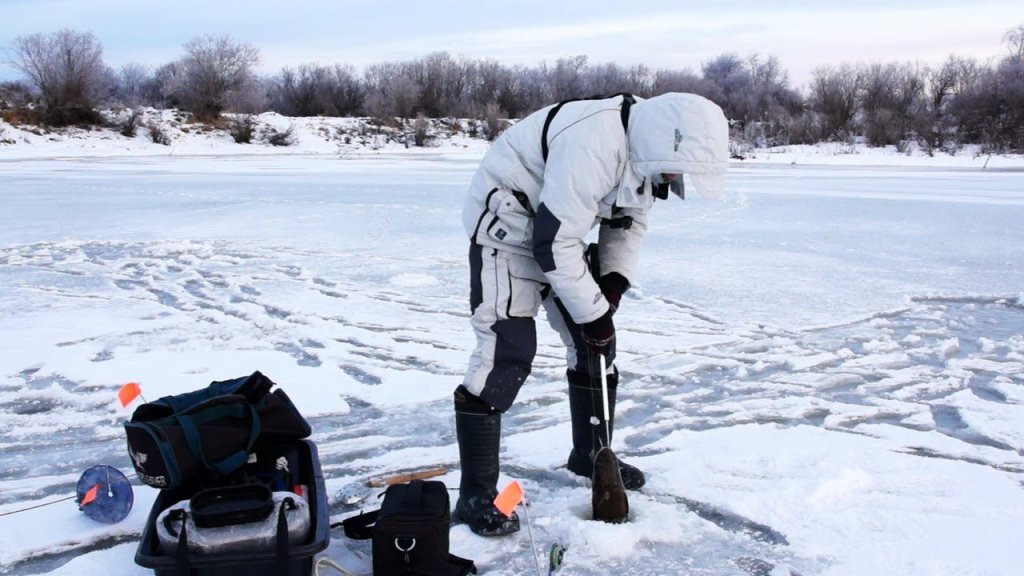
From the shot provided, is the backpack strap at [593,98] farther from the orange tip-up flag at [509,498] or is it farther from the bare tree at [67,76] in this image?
the bare tree at [67,76]

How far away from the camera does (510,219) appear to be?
Result: 9.09 ft

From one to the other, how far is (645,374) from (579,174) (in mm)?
2207

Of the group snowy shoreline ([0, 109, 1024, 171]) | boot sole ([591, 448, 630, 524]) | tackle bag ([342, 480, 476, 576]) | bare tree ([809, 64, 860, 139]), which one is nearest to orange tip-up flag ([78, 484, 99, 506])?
tackle bag ([342, 480, 476, 576])

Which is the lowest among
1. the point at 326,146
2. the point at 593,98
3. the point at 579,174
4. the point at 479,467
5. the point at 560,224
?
the point at 479,467

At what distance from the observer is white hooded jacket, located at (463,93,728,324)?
100 inches

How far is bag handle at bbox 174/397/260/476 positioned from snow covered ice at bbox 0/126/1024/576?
0.37m

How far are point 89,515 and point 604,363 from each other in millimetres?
1789

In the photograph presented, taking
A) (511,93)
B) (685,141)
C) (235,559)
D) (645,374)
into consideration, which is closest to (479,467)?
(235,559)

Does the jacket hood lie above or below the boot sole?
above

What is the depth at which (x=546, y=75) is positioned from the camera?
4569 centimetres

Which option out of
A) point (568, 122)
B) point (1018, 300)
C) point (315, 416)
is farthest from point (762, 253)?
point (568, 122)

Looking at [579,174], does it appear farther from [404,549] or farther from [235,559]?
[235,559]

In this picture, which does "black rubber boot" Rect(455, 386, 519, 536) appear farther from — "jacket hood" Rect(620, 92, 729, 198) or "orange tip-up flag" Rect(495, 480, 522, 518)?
"jacket hood" Rect(620, 92, 729, 198)

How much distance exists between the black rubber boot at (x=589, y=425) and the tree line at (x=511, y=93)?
26605 millimetres
